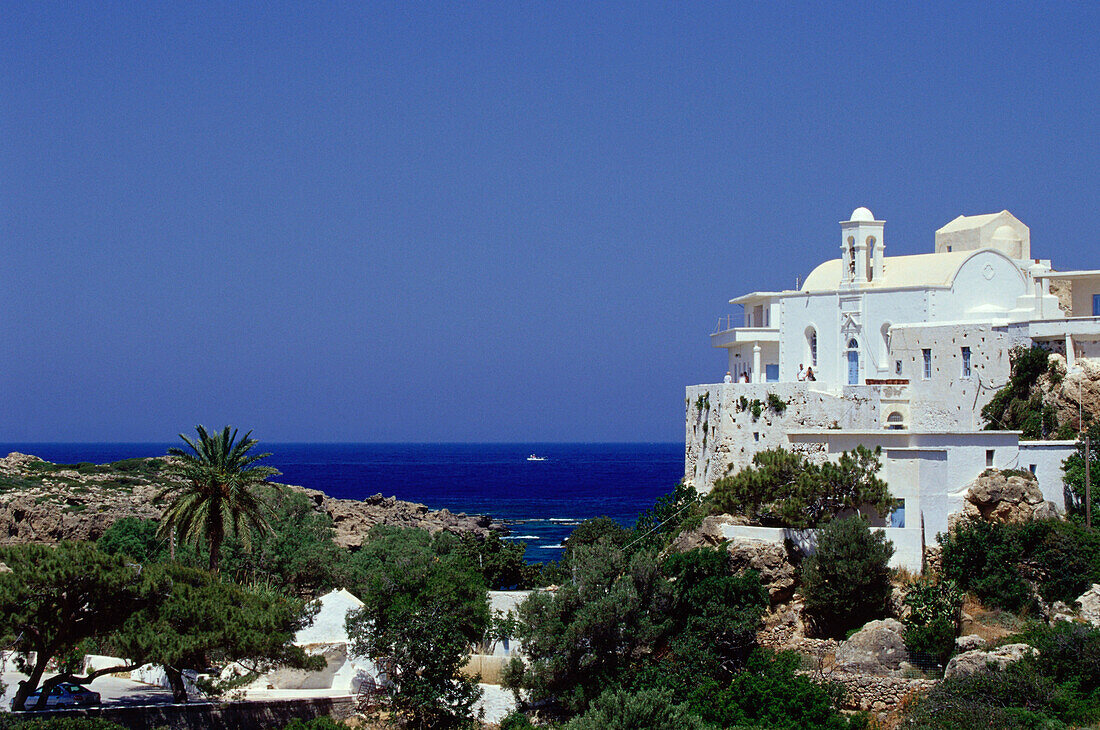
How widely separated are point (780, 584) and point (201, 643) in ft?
63.3

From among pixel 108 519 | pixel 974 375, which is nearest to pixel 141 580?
→ pixel 974 375

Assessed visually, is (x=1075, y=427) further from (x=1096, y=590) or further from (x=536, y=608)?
(x=536, y=608)

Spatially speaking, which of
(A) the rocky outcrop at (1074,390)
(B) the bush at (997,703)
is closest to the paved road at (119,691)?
(B) the bush at (997,703)

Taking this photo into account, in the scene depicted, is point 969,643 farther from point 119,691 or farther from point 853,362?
point 119,691

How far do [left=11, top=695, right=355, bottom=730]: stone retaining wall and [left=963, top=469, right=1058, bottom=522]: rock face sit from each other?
2155 cm

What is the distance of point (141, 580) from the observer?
31.8 m

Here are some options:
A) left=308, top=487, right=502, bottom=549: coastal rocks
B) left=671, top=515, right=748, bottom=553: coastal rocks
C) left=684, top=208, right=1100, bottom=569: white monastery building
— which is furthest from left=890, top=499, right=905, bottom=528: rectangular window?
left=308, top=487, right=502, bottom=549: coastal rocks

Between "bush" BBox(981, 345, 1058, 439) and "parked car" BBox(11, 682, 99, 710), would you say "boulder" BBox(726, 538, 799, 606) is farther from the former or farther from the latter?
"parked car" BBox(11, 682, 99, 710)

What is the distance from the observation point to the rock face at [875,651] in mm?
35688

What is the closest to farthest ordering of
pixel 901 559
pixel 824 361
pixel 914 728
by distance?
pixel 914 728 < pixel 901 559 < pixel 824 361

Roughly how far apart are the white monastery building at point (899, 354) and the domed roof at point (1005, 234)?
6cm

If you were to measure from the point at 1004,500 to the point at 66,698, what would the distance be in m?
29.8

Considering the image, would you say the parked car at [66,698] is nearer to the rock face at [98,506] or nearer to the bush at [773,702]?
the rock face at [98,506]

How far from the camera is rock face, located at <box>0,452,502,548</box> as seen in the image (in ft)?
213
